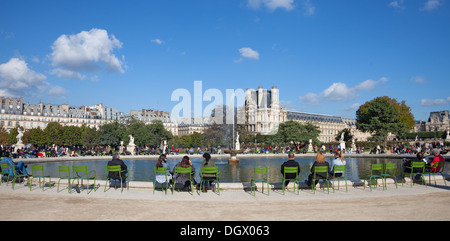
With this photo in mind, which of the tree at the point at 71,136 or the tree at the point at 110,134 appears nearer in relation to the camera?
the tree at the point at 110,134

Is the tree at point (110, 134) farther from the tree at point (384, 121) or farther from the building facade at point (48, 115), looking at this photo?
the tree at point (384, 121)

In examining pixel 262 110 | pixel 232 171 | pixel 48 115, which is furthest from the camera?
pixel 262 110

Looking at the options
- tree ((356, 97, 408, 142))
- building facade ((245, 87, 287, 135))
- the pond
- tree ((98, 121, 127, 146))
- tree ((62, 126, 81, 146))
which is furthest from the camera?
building facade ((245, 87, 287, 135))

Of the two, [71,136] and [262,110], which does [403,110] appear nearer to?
[262,110]

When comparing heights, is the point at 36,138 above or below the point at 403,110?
below

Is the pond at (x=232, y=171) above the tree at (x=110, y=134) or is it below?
below

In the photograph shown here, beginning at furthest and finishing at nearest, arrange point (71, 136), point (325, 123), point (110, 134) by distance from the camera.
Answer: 1. point (325, 123)
2. point (71, 136)
3. point (110, 134)

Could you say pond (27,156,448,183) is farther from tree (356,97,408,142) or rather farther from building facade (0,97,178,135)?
building facade (0,97,178,135)

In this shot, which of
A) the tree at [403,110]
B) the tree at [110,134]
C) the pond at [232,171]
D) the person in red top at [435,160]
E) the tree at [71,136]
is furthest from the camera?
the tree at [71,136]

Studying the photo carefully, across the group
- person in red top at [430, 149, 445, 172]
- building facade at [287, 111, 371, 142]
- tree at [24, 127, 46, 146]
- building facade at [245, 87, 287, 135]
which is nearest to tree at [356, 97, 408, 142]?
building facade at [245, 87, 287, 135]

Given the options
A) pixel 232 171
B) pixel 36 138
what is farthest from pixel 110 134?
pixel 232 171

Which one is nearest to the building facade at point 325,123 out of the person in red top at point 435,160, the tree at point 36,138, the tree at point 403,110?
the tree at point 403,110

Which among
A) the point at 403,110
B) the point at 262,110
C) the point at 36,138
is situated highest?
the point at 262,110
